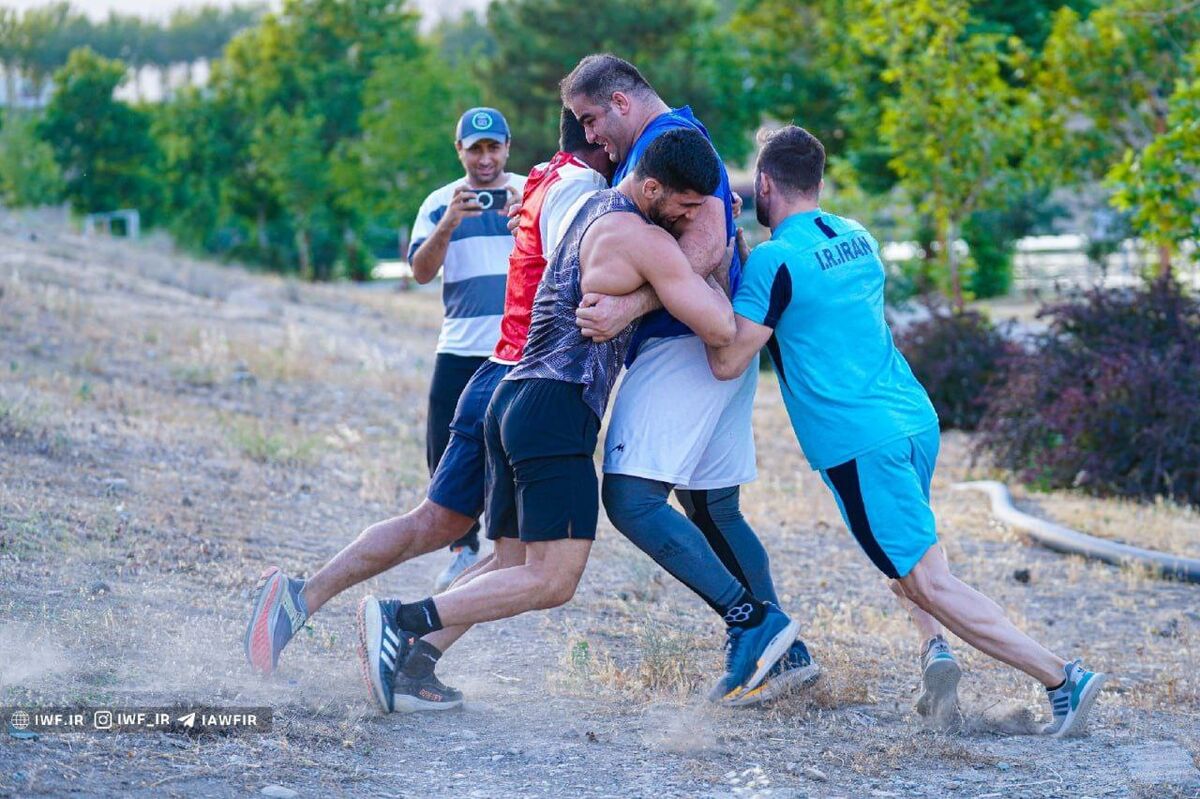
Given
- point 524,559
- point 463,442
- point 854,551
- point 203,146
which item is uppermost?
point 203,146

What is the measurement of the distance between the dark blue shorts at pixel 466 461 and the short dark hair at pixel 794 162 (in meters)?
1.20

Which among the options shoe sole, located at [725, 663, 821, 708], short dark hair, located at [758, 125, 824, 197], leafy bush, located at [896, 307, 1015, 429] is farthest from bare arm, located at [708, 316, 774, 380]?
leafy bush, located at [896, 307, 1015, 429]

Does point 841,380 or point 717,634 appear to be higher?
point 841,380

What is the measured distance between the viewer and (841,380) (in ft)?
16.4

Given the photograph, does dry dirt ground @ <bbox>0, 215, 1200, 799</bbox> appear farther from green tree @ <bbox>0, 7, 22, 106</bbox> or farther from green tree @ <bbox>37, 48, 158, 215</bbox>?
green tree @ <bbox>0, 7, 22, 106</bbox>

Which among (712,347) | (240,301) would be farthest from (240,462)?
(240,301)

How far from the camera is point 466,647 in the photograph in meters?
6.30

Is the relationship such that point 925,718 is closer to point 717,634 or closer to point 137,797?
point 717,634

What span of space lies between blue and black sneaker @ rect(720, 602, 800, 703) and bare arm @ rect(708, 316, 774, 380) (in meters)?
0.85

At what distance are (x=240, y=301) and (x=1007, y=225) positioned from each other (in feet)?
58.8

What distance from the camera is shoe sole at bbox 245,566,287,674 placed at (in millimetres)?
5270

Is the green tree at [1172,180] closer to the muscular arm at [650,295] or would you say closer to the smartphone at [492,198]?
the smartphone at [492,198]

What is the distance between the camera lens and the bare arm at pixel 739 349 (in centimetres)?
489

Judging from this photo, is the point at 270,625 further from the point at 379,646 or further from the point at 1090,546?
the point at 1090,546
